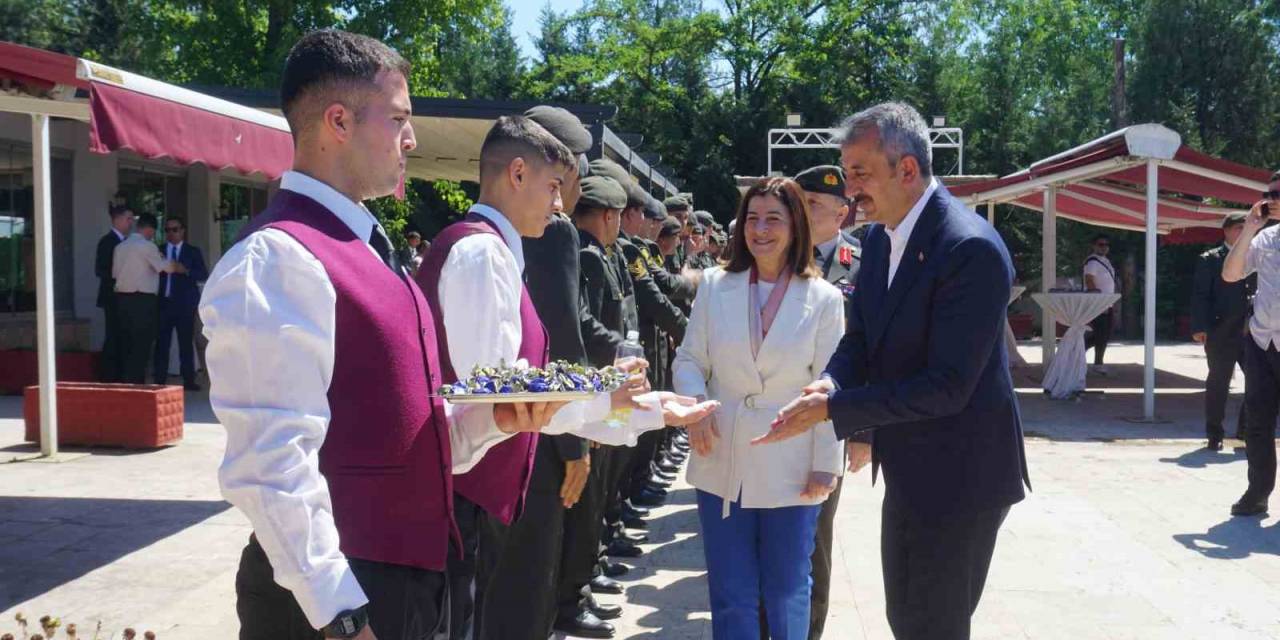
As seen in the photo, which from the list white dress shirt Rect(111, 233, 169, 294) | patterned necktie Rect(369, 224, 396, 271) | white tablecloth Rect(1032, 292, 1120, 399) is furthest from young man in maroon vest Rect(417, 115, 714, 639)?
white tablecloth Rect(1032, 292, 1120, 399)

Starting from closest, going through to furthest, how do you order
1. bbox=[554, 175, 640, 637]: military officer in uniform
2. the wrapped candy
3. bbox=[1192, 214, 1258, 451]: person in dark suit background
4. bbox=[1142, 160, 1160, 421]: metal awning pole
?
the wrapped candy
bbox=[554, 175, 640, 637]: military officer in uniform
bbox=[1192, 214, 1258, 451]: person in dark suit background
bbox=[1142, 160, 1160, 421]: metal awning pole

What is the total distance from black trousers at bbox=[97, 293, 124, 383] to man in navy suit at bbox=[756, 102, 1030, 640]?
11.0 m

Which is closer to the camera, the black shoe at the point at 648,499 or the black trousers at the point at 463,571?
the black trousers at the point at 463,571

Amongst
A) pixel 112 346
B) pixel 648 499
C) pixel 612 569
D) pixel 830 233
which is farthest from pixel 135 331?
pixel 830 233

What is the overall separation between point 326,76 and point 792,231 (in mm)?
2461

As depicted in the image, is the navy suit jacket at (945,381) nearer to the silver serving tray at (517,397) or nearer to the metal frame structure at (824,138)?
the silver serving tray at (517,397)

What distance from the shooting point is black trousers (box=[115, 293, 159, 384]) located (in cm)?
1253

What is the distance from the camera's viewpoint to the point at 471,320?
2.87m

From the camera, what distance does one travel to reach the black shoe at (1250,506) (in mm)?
7527

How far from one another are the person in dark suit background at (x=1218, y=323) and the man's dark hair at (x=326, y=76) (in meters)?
9.45

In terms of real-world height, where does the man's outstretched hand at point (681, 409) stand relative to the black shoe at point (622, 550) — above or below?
above

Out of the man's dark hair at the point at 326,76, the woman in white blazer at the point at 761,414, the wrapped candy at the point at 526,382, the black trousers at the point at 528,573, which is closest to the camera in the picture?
the man's dark hair at the point at 326,76

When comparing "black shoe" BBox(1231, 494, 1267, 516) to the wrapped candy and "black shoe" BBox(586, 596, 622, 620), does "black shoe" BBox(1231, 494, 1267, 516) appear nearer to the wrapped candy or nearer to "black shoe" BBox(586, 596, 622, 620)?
"black shoe" BBox(586, 596, 622, 620)

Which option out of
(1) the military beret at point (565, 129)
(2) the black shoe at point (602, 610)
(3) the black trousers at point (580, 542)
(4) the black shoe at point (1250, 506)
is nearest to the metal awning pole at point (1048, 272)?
(4) the black shoe at point (1250, 506)
